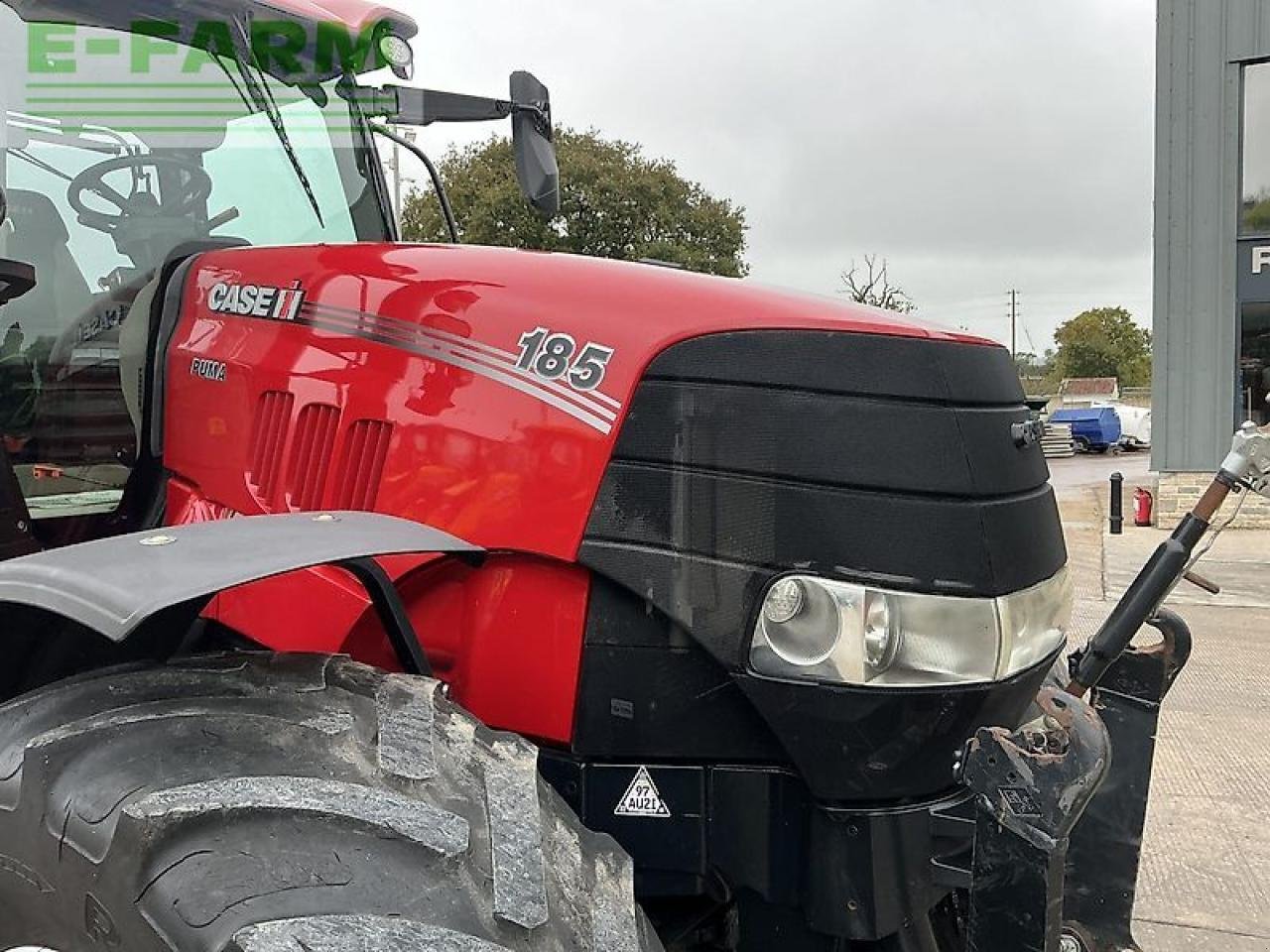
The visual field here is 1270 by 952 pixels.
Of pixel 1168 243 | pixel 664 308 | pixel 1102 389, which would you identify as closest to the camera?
pixel 664 308

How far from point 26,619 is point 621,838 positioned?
952 mm

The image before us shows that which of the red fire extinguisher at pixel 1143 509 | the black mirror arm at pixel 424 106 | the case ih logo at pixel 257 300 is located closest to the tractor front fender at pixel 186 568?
the case ih logo at pixel 257 300

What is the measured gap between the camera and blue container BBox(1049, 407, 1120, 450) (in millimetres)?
35688

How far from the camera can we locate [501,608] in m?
1.87

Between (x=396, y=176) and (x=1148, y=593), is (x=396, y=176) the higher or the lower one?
the higher one

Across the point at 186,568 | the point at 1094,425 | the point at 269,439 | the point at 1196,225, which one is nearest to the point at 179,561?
the point at 186,568

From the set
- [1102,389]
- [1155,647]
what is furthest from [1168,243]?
[1102,389]

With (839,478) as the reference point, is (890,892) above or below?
below

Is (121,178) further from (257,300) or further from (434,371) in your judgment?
(434,371)

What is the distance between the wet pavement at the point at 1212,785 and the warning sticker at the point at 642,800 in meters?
2.64

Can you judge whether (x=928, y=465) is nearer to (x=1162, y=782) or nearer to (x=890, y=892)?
(x=890, y=892)

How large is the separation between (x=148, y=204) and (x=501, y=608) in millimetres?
1417

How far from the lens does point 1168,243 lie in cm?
1443

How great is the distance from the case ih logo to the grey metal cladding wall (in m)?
14.0
